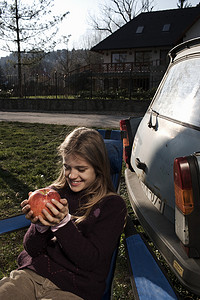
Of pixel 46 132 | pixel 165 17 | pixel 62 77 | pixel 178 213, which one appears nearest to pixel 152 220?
pixel 178 213

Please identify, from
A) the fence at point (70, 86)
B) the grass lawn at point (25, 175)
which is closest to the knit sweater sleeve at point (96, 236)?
the grass lawn at point (25, 175)

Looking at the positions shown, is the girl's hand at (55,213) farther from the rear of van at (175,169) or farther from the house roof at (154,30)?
the house roof at (154,30)

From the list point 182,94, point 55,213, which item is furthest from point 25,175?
point 55,213

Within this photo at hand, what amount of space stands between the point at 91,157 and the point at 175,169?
609mm

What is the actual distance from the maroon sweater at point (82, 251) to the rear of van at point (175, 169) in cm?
41

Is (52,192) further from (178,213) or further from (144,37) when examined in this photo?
(144,37)

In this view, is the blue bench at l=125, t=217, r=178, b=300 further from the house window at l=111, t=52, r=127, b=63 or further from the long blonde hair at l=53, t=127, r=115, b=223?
the house window at l=111, t=52, r=127, b=63

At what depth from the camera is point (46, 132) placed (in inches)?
416

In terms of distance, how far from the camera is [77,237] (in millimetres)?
1853

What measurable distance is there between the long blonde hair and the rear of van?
18.4 inches

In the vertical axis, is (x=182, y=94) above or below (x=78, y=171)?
above

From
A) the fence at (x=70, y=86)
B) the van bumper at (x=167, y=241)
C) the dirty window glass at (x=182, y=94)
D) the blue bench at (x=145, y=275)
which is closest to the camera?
the blue bench at (x=145, y=275)

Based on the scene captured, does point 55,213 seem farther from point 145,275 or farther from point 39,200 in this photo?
point 145,275

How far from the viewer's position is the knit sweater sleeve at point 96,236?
184cm
